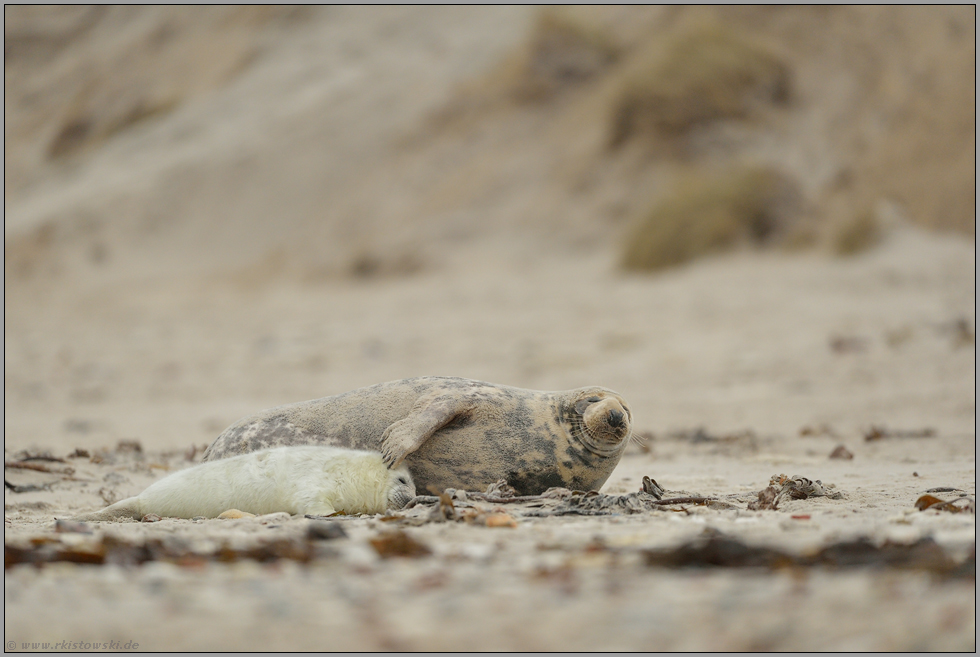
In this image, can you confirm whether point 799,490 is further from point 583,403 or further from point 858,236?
point 858,236

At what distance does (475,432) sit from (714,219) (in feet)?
38.5

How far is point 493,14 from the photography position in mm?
24594

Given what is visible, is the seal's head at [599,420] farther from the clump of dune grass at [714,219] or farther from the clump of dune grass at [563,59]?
the clump of dune grass at [563,59]

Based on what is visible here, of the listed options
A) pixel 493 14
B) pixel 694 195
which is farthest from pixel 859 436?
pixel 493 14

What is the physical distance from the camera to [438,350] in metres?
11.8

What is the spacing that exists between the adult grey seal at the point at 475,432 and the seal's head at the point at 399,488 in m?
0.10

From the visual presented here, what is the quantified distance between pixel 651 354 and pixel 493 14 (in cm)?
1629

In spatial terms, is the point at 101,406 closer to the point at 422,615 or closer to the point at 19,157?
the point at 422,615

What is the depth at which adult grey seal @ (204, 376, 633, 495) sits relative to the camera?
172 inches

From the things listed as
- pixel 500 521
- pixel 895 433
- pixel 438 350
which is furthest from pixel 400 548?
pixel 438 350

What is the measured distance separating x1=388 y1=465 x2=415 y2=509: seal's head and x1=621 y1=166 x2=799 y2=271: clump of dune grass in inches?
449

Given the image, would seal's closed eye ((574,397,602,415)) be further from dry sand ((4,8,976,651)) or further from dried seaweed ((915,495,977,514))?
dried seaweed ((915,495,977,514))

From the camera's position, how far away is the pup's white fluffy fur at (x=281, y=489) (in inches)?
159

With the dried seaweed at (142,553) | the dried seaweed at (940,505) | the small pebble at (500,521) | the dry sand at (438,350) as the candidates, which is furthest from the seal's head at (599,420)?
the dried seaweed at (142,553)
